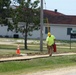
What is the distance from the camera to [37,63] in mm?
23828

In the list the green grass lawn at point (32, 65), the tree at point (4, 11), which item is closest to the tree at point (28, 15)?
the tree at point (4, 11)

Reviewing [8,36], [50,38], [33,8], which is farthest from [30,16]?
[8,36]

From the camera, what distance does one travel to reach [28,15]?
41.9m

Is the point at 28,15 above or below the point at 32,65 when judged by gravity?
above

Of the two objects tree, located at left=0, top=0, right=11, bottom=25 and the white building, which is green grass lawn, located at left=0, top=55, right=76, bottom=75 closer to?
tree, located at left=0, top=0, right=11, bottom=25

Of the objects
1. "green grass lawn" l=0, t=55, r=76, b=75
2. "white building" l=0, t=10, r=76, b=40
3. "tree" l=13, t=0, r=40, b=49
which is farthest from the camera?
"white building" l=0, t=10, r=76, b=40

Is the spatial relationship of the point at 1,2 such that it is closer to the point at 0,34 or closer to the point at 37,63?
the point at 37,63

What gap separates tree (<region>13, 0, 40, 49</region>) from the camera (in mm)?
41469

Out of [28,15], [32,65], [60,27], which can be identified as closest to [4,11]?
[28,15]

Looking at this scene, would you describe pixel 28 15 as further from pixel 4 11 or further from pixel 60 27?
pixel 60 27

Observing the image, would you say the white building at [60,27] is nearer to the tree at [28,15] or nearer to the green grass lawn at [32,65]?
the tree at [28,15]

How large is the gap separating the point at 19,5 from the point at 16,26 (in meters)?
2.60

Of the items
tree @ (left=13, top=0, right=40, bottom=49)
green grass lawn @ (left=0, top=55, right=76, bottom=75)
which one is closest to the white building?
tree @ (left=13, top=0, right=40, bottom=49)

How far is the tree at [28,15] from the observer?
136 ft
